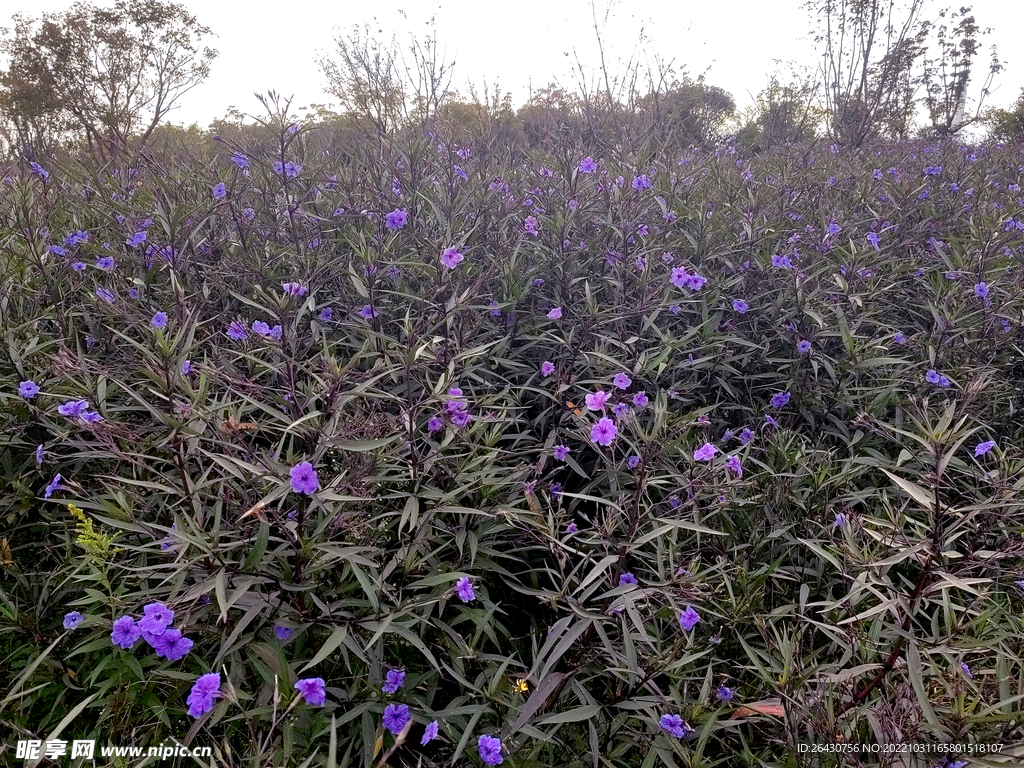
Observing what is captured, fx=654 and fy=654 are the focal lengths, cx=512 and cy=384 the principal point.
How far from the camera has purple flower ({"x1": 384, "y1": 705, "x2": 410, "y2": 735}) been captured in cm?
125

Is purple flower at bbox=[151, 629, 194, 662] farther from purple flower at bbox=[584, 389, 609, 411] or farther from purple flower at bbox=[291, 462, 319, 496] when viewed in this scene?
purple flower at bbox=[584, 389, 609, 411]

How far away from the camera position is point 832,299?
2.55 meters

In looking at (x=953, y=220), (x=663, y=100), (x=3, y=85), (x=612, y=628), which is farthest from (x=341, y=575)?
(x=3, y=85)

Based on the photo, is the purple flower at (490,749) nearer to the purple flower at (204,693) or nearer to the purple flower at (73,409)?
the purple flower at (204,693)

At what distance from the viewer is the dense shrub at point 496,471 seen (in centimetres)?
126

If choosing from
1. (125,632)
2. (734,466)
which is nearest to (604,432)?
(734,466)

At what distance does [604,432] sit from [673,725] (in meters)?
0.60

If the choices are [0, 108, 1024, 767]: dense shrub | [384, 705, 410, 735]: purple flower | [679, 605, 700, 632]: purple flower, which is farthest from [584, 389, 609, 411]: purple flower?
[384, 705, 410, 735]: purple flower

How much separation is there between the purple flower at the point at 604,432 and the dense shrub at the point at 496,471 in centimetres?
9

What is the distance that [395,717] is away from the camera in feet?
4.11

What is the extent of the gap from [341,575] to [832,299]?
2108 millimetres

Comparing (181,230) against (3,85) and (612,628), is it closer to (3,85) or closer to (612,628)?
(612,628)

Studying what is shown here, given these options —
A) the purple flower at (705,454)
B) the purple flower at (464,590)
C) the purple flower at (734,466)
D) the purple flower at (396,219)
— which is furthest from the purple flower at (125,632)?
the purple flower at (396,219)

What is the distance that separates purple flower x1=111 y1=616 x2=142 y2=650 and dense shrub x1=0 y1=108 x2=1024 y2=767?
0.09 meters
